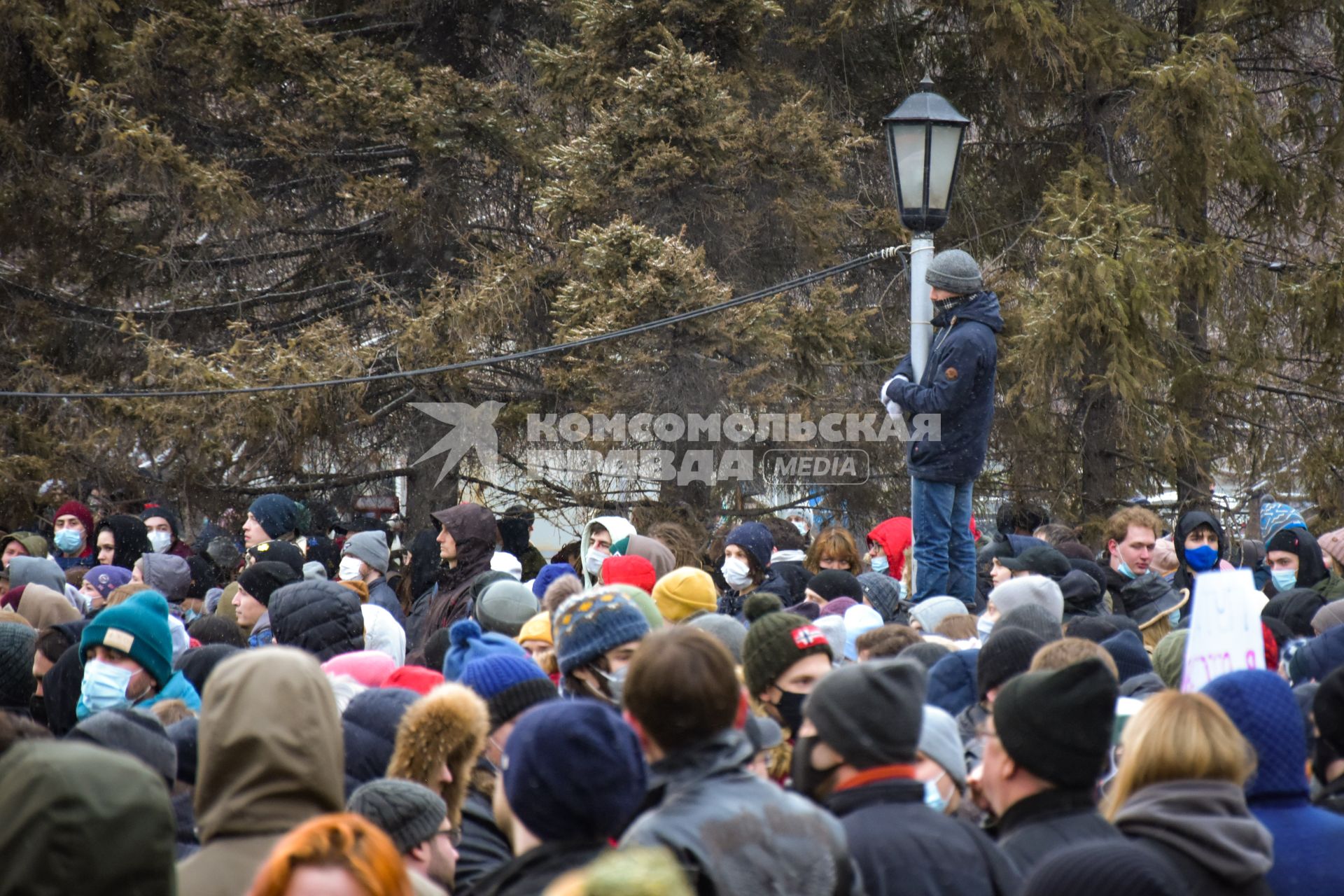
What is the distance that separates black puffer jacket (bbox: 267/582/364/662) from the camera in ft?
20.0

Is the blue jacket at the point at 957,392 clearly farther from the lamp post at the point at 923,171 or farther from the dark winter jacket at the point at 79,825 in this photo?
the dark winter jacket at the point at 79,825

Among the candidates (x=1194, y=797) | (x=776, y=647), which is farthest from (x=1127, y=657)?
(x=1194, y=797)

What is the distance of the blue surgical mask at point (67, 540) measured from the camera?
457 inches

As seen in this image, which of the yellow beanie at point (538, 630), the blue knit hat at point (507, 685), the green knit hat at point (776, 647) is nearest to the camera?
the blue knit hat at point (507, 685)

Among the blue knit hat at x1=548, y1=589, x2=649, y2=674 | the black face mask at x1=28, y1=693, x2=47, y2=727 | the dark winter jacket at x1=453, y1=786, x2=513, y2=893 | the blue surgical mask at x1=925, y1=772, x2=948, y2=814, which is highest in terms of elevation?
the blue knit hat at x1=548, y1=589, x2=649, y2=674

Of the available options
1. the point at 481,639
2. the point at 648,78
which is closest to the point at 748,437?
the point at 648,78

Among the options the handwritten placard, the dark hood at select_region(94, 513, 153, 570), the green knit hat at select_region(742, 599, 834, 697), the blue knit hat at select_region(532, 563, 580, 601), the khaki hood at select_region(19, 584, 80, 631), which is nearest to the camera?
the handwritten placard

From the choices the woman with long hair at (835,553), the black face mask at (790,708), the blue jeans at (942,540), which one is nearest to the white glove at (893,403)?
the blue jeans at (942,540)

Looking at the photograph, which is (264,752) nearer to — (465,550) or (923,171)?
(465,550)

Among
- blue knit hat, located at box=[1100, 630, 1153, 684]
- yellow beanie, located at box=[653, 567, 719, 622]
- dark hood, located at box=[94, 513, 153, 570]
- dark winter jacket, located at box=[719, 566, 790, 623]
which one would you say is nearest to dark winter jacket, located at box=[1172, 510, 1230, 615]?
dark winter jacket, located at box=[719, 566, 790, 623]

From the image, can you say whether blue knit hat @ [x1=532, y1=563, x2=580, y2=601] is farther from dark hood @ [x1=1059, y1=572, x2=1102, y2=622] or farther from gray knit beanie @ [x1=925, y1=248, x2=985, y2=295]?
dark hood @ [x1=1059, y1=572, x2=1102, y2=622]

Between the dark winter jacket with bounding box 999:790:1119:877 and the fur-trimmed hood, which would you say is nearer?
the dark winter jacket with bounding box 999:790:1119:877

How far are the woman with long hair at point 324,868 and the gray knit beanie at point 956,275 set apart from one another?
5.78 metres

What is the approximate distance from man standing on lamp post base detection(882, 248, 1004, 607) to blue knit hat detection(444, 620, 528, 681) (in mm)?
3342
